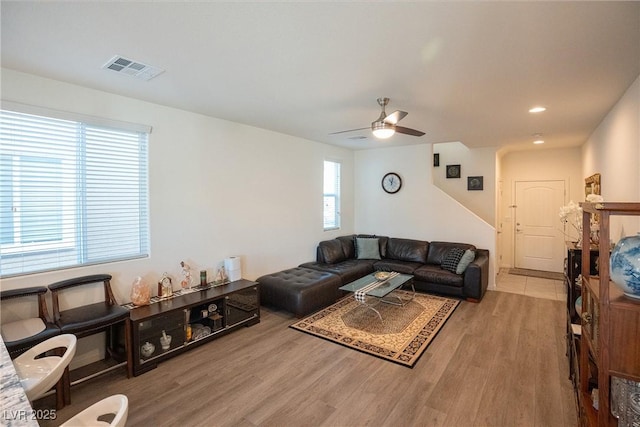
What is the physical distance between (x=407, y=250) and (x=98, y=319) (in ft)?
16.0

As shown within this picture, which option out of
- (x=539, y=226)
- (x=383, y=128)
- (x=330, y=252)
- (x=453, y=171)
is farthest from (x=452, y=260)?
(x=539, y=226)

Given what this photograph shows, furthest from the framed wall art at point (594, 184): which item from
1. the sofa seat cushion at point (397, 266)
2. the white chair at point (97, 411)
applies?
the white chair at point (97, 411)

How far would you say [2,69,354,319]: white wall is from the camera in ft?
9.46

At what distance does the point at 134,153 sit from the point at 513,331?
4843mm

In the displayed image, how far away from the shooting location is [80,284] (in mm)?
2805

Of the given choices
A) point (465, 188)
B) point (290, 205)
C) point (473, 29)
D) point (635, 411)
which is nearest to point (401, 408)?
point (635, 411)

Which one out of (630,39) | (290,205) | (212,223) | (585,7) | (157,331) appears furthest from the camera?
Answer: (290,205)

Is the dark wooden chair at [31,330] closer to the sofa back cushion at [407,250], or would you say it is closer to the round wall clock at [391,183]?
the sofa back cushion at [407,250]

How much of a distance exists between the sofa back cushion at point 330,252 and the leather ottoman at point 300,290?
30.5 inches

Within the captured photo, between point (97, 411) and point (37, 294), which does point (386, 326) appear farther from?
point (37, 294)

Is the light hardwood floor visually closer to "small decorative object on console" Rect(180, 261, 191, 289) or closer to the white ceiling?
"small decorative object on console" Rect(180, 261, 191, 289)

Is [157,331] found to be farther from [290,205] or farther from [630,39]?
[630,39]

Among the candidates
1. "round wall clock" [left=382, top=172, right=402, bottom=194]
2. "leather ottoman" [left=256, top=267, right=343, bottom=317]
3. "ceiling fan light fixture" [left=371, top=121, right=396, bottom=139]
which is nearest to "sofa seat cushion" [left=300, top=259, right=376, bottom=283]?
"leather ottoman" [left=256, top=267, right=343, bottom=317]

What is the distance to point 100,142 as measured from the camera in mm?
3014
